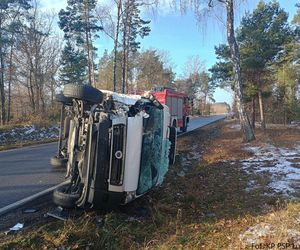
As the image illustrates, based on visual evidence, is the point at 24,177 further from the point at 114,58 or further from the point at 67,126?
the point at 114,58

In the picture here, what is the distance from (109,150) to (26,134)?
15.9 metres

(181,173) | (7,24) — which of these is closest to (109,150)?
(181,173)

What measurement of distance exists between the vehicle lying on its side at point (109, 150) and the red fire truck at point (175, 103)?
11.9m

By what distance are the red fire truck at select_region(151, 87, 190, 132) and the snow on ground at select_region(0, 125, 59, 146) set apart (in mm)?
7030

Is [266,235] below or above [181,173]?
above

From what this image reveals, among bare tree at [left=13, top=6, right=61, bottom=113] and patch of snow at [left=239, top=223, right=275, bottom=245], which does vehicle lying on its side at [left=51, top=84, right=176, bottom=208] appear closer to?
patch of snow at [left=239, top=223, right=275, bottom=245]

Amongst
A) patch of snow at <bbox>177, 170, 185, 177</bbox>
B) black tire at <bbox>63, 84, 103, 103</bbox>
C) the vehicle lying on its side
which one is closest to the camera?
the vehicle lying on its side

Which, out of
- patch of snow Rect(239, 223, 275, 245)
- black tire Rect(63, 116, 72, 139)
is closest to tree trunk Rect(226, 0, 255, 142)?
black tire Rect(63, 116, 72, 139)

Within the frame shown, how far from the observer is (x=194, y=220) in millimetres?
5199

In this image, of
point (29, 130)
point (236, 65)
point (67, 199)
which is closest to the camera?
point (67, 199)

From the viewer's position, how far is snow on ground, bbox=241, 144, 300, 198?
6758mm

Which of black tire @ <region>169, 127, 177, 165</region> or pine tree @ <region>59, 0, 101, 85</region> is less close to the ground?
pine tree @ <region>59, 0, 101, 85</region>

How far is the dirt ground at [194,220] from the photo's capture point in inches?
162

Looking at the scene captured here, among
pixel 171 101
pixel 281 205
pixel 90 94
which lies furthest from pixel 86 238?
pixel 171 101
